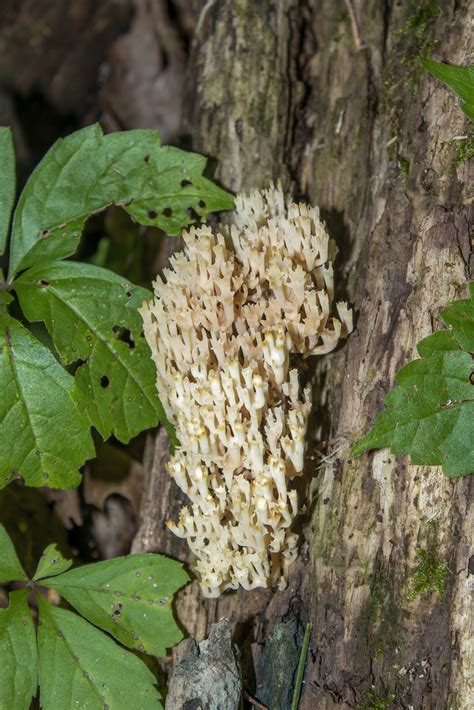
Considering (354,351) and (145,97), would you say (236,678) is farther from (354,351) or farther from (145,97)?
(145,97)

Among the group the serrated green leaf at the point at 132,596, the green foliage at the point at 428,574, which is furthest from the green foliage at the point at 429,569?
the serrated green leaf at the point at 132,596

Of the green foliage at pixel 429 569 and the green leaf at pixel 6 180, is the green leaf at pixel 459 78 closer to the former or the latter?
the green foliage at pixel 429 569

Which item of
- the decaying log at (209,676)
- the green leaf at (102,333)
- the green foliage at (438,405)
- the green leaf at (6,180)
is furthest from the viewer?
the green leaf at (6,180)

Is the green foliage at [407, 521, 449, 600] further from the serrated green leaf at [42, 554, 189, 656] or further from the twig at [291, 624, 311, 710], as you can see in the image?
the serrated green leaf at [42, 554, 189, 656]

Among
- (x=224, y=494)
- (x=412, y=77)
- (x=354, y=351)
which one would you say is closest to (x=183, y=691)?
(x=224, y=494)

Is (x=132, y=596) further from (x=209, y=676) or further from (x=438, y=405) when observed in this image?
(x=438, y=405)

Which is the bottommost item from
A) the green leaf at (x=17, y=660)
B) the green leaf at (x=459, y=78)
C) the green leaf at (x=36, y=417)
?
the green leaf at (x=17, y=660)
